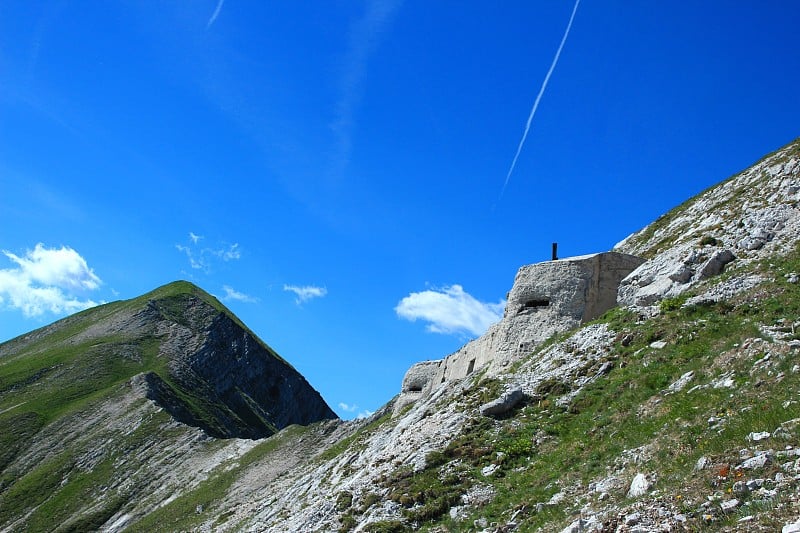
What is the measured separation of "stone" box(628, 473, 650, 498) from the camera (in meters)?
13.5

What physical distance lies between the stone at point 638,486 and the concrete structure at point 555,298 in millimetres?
15614

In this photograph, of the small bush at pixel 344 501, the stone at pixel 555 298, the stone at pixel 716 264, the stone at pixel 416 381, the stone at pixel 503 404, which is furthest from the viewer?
the stone at pixel 416 381

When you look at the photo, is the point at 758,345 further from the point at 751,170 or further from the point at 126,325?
the point at 126,325

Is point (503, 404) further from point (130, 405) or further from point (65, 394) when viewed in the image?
point (65, 394)

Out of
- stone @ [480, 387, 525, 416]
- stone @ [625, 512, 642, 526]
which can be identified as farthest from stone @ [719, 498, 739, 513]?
stone @ [480, 387, 525, 416]

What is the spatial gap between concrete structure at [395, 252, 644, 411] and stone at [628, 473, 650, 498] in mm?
15614

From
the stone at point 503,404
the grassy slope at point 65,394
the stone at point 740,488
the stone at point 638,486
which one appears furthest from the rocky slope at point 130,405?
the stone at point 740,488

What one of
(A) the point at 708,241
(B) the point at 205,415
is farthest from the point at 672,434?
(B) the point at 205,415

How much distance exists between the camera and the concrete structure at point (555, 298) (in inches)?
1186

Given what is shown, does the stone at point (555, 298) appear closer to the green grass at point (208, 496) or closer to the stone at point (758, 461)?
the stone at point (758, 461)

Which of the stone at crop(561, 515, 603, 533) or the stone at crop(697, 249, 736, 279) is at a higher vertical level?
the stone at crop(697, 249, 736, 279)

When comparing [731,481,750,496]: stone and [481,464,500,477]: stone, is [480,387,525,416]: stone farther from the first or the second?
[731,481,750,496]: stone

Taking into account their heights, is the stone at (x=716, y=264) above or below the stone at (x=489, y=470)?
above

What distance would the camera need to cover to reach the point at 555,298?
30.6 metres
